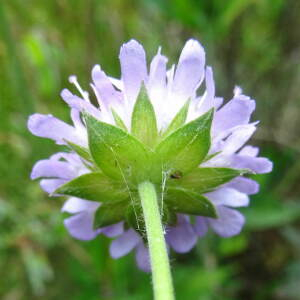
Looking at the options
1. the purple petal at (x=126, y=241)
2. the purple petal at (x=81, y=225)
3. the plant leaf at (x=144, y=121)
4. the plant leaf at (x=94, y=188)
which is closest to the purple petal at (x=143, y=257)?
the purple petal at (x=126, y=241)

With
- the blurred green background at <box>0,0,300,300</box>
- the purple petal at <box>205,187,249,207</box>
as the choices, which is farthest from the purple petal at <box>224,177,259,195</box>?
the blurred green background at <box>0,0,300,300</box>

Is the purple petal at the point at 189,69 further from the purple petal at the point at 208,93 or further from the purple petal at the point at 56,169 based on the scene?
the purple petal at the point at 56,169

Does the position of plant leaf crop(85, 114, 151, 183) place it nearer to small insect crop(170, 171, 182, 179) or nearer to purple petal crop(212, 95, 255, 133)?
small insect crop(170, 171, 182, 179)

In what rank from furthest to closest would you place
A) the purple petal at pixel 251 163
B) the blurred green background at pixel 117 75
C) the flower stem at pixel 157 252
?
the blurred green background at pixel 117 75, the purple petal at pixel 251 163, the flower stem at pixel 157 252

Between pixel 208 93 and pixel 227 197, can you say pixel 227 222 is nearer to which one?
pixel 227 197

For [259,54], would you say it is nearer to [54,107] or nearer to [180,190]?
[54,107]

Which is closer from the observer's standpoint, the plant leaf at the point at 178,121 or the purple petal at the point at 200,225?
the plant leaf at the point at 178,121

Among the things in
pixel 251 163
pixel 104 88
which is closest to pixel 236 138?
pixel 251 163
